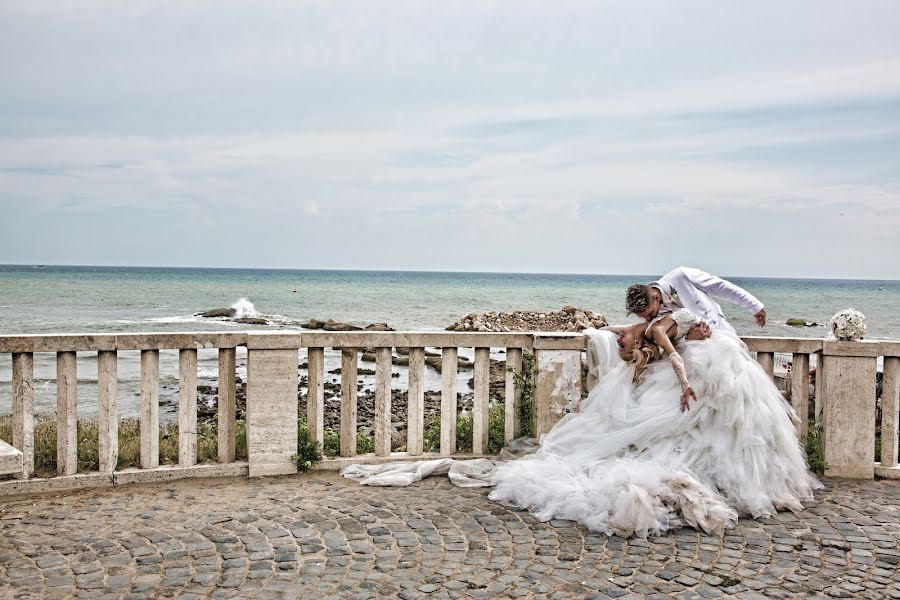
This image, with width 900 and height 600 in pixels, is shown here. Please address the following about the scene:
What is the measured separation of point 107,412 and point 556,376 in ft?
12.5

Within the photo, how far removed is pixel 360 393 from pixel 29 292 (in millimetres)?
56080

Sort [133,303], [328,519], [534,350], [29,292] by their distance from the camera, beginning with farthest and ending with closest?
[29,292], [133,303], [534,350], [328,519]

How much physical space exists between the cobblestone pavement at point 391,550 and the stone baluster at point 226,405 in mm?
488

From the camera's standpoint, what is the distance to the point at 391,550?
482 cm

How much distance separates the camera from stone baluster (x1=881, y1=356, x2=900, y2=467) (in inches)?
267

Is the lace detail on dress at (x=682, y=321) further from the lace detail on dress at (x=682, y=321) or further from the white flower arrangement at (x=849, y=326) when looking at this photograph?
the white flower arrangement at (x=849, y=326)

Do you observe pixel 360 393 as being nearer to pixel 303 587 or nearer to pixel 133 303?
pixel 303 587

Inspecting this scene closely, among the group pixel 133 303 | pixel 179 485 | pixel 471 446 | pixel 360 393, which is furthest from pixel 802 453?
pixel 133 303

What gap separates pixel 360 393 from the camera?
57.3 feet

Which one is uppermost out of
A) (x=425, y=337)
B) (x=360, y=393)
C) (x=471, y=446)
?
(x=425, y=337)

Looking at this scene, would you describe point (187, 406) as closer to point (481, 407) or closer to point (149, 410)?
point (149, 410)

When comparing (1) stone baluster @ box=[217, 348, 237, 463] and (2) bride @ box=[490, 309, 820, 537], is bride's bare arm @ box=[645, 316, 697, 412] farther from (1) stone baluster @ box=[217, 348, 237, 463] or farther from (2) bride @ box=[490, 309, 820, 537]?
(1) stone baluster @ box=[217, 348, 237, 463]

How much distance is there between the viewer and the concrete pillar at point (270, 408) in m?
6.44

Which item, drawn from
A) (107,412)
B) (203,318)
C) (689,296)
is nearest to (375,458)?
(107,412)
